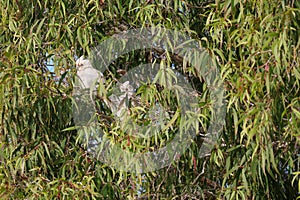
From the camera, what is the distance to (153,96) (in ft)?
9.69

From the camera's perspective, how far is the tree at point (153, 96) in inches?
106

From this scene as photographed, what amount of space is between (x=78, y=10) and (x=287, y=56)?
1.09m

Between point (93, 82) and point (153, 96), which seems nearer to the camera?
point (153, 96)

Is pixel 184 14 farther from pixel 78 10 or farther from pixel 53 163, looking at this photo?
pixel 53 163

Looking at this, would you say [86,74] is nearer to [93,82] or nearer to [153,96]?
[93,82]

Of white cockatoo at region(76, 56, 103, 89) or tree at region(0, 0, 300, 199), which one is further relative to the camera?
white cockatoo at region(76, 56, 103, 89)

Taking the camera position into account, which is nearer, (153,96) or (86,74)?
(153,96)

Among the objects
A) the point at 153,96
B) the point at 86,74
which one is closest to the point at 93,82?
the point at 86,74

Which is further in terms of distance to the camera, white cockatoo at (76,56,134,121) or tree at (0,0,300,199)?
white cockatoo at (76,56,134,121)

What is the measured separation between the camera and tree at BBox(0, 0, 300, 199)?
2.70 meters

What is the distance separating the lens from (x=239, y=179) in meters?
2.87

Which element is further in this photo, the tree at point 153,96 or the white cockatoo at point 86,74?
the white cockatoo at point 86,74

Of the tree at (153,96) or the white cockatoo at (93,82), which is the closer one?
the tree at (153,96)

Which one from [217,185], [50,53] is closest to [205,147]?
[217,185]
